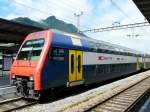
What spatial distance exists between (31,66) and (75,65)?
9.89 ft

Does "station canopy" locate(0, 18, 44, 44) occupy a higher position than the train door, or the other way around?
"station canopy" locate(0, 18, 44, 44)

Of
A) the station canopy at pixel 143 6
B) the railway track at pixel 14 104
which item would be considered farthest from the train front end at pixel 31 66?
the station canopy at pixel 143 6

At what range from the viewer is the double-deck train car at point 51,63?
37.5 feet

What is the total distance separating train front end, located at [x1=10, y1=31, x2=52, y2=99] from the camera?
11320 millimetres

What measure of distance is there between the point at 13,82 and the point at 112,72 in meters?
10.2

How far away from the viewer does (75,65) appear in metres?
13.9

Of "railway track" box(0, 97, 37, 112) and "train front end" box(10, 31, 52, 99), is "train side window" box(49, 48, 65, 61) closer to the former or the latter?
"train front end" box(10, 31, 52, 99)

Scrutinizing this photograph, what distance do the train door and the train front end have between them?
1948 mm

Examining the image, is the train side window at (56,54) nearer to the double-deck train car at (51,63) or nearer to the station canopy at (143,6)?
the double-deck train car at (51,63)

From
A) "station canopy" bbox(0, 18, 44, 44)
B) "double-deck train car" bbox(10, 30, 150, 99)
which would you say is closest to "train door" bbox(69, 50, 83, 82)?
Result: "double-deck train car" bbox(10, 30, 150, 99)

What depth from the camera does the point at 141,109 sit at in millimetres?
11109

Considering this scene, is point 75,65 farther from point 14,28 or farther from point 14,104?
point 14,28

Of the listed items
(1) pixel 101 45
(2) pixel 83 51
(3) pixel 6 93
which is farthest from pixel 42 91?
(1) pixel 101 45

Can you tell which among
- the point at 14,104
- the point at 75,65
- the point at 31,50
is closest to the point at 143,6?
the point at 75,65
